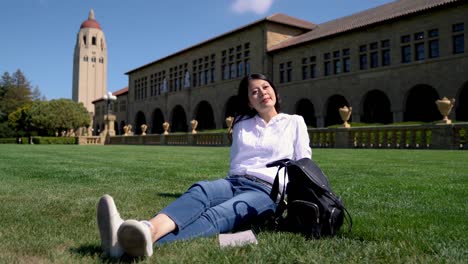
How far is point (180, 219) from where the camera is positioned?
115 inches

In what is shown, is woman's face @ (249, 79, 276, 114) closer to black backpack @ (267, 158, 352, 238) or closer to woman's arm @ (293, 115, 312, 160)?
woman's arm @ (293, 115, 312, 160)

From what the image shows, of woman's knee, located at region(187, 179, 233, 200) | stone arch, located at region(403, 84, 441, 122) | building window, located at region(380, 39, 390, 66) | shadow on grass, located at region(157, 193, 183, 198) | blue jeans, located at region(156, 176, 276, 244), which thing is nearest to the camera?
blue jeans, located at region(156, 176, 276, 244)

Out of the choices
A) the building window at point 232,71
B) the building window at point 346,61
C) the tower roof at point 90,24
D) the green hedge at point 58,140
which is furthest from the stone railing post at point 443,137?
the tower roof at point 90,24

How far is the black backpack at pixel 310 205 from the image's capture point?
3.04 meters

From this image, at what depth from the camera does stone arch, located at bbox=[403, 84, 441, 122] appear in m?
31.1

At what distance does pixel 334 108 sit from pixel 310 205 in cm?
3527

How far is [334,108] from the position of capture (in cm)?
3728

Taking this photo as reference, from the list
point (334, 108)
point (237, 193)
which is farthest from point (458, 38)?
point (237, 193)

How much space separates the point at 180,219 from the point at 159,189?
292 centimetres

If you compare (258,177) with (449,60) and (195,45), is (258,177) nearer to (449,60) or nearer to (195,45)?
(449,60)

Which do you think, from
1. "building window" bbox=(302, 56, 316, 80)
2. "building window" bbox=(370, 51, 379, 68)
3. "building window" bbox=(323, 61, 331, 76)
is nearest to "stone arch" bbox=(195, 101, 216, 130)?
"building window" bbox=(302, 56, 316, 80)

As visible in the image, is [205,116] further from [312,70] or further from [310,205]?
[310,205]

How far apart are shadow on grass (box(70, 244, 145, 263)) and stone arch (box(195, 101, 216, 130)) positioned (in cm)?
4870

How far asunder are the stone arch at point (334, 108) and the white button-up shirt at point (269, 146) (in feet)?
107
